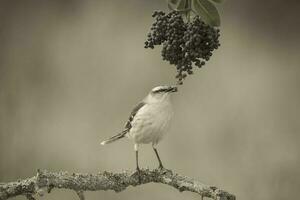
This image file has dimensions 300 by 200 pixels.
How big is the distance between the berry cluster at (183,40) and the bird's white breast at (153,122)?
1.11 feet

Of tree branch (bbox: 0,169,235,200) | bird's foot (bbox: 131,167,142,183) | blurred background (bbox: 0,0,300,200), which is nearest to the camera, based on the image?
tree branch (bbox: 0,169,235,200)

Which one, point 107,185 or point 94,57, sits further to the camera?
point 94,57

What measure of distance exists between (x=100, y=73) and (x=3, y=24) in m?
0.32

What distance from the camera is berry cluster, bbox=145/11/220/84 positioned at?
751 mm

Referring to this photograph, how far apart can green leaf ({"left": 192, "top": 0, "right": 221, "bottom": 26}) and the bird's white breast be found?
1.20 feet

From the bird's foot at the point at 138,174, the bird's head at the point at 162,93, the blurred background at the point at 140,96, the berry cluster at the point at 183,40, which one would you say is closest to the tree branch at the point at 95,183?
the bird's foot at the point at 138,174

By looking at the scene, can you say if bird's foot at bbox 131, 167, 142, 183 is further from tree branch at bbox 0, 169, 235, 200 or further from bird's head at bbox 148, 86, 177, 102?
bird's head at bbox 148, 86, 177, 102

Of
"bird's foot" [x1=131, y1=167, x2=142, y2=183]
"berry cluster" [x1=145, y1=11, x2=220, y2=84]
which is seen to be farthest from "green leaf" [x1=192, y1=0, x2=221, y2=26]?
"bird's foot" [x1=131, y1=167, x2=142, y2=183]

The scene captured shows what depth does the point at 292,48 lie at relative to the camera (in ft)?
5.82

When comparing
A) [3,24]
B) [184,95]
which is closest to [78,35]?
[3,24]

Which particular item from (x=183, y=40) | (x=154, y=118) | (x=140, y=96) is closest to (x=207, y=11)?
(x=183, y=40)

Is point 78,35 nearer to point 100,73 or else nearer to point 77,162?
point 100,73

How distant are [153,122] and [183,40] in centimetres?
38

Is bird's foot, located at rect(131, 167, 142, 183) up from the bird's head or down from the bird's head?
down
